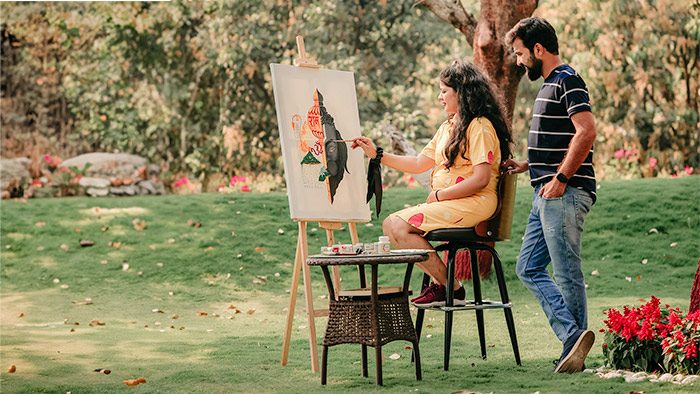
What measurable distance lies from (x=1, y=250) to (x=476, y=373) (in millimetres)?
6683

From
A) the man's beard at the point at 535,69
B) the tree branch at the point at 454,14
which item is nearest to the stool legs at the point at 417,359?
the man's beard at the point at 535,69

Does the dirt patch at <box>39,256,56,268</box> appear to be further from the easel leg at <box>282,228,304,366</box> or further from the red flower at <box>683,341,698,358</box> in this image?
the red flower at <box>683,341,698,358</box>

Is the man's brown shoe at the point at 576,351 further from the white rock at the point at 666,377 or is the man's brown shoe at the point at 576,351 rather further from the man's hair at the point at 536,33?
the man's hair at the point at 536,33

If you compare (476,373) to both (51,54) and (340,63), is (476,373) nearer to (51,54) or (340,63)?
(340,63)

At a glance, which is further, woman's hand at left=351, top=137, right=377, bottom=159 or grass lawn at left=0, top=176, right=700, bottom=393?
woman's hand at left=351, top=137, right=377, bottom=159

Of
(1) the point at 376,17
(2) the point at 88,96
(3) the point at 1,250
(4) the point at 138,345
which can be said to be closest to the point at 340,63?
(1) the point at 376,17

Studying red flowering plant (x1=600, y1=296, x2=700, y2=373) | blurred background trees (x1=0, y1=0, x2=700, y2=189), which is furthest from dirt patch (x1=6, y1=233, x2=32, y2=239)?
red flowering plant (x1=600, y1=296, x2=700, y2=373)

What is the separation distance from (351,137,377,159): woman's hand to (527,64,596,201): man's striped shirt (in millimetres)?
962

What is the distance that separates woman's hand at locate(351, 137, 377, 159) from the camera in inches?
229

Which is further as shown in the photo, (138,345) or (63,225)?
(63,225)

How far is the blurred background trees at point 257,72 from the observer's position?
1522 centimetres

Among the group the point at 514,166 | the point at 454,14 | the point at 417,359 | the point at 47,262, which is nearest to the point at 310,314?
the point at 417,359

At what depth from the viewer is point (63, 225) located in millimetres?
11172

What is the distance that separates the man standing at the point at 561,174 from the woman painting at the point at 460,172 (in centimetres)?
33
